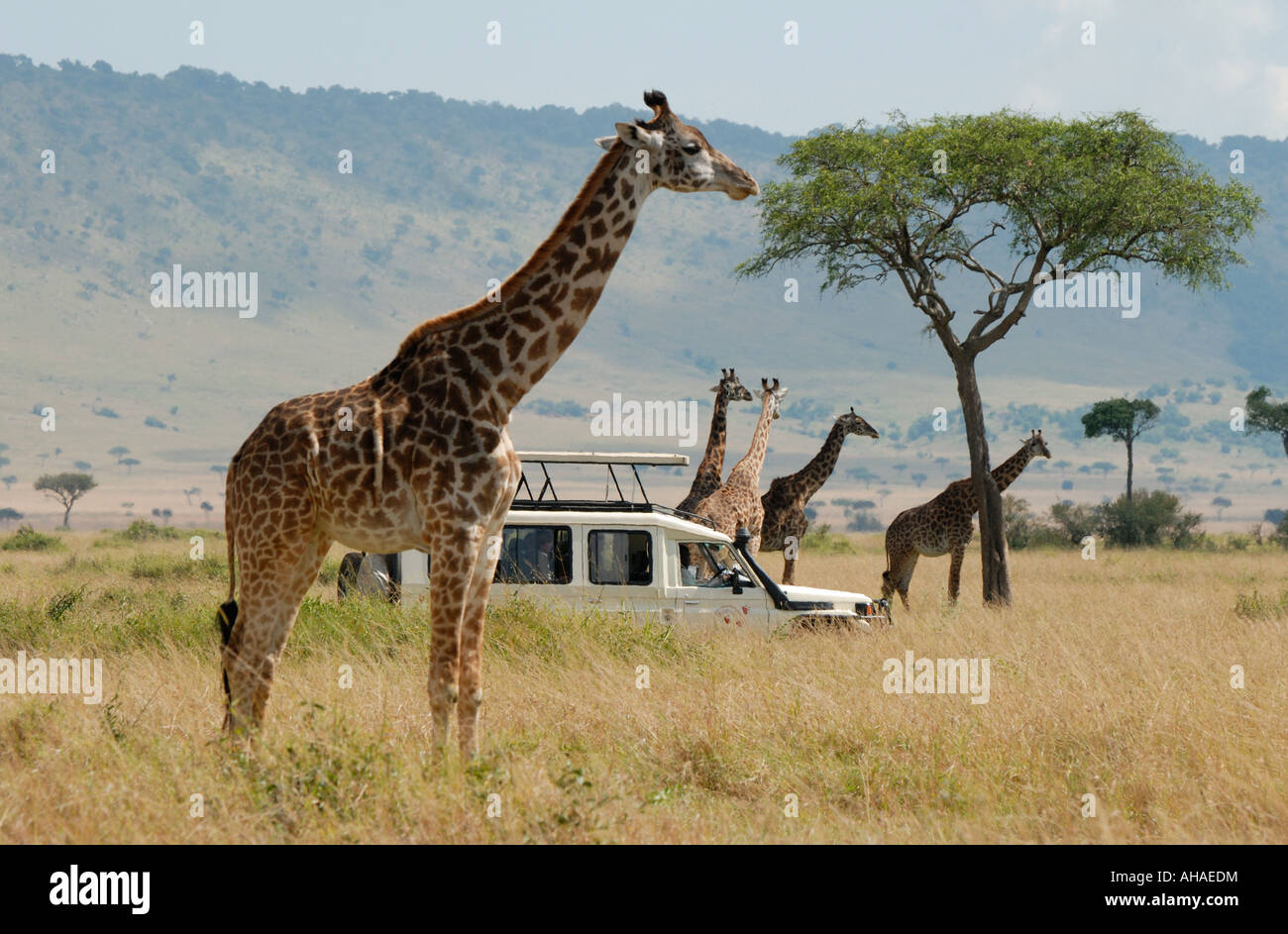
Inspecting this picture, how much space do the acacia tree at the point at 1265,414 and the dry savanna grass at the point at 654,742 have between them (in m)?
40.7

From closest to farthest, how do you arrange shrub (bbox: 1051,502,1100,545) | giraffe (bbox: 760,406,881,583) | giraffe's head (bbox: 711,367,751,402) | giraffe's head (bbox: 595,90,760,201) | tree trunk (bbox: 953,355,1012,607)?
giraffe's head (bbox: 595,90,760,201) < giraffe (bbox: 760,406,881,583) < tree trunk (bbox: 953,355,1012,607) < giraffe's head (bbox: 711,367,751,402) < shrub (bbox: 1051,502,1100,545)

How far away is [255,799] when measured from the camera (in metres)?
6.97

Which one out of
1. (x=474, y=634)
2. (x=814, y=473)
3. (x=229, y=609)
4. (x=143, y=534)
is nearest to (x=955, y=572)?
(x=814, y=473)

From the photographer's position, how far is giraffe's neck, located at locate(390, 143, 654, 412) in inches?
316

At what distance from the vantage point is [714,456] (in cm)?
2070

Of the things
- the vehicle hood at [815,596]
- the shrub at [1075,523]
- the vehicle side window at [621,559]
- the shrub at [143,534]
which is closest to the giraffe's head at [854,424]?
the vehicle hood at [815,596]

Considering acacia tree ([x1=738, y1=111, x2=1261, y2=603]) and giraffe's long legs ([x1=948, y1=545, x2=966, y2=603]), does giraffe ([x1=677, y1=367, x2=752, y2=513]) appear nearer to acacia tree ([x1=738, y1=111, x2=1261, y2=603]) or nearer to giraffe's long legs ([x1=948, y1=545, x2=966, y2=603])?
acacia tree ([x1=738, y1=111, x2=1261, y2=603])

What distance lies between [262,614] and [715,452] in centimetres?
1339

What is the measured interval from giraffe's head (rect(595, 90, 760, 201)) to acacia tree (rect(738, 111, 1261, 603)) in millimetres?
12984

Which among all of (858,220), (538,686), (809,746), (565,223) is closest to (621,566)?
(538,686)

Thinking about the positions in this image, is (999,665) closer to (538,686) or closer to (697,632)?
(697,632)

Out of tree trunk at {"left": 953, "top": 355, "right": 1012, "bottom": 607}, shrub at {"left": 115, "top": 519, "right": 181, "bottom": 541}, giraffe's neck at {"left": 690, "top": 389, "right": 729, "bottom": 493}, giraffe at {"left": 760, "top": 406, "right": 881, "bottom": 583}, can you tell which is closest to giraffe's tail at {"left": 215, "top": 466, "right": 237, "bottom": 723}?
giraffe's neck at {"left": 690, "top": 389, "right": 729, "bottom": 493}
